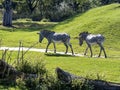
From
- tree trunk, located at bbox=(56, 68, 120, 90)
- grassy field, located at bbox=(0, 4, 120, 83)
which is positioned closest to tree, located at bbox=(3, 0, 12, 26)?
grassy field, located at bbox=(0, 4, 120, 83)

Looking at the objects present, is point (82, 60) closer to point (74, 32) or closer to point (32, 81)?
point (32, 81)

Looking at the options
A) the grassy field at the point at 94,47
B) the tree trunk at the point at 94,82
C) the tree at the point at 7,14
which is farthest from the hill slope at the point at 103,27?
the tree trunk at the point at 94,82

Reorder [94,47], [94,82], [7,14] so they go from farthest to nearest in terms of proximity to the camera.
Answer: [7,14], [94,47], [94,82]

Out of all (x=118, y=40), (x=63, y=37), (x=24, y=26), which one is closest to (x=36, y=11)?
(x=24, y=26)

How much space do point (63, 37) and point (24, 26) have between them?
33928 millimetres

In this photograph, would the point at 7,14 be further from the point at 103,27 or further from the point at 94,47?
the point at 94,47

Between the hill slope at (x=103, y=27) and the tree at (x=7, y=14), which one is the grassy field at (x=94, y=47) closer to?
the hill slope at (x=103, y=27)

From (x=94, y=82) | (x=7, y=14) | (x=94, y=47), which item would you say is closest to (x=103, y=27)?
(x=94, y=47)

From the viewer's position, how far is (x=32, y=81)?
65.9ft

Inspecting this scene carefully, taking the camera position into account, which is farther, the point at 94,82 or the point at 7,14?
the point at 7,14

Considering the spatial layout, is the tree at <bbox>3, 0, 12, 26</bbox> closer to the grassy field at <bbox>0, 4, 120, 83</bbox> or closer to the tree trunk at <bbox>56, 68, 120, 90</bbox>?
the grassy field at <bbox>0, 4, 120, 83</bbox>

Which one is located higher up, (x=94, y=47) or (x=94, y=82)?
(x=94, y=47)

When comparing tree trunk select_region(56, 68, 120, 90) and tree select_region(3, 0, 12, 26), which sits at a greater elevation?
tree select_region(3, 0, 12, 26)

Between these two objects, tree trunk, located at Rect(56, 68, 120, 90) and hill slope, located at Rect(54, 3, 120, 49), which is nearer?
tree trunk, located at Rect(56, 68, 120, 90)
